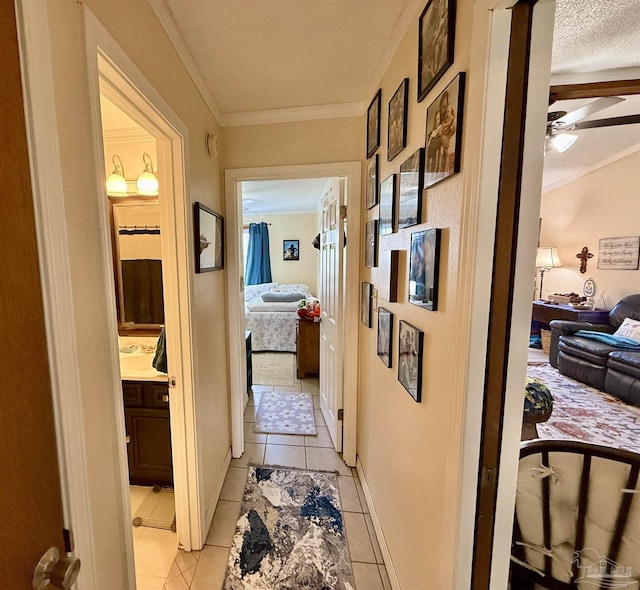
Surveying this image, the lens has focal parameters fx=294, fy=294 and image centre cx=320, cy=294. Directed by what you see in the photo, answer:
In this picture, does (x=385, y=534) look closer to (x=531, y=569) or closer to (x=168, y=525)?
(x=531, y=569)

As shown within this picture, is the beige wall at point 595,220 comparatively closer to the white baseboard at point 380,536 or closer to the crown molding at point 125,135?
the white baseboard at point 380,536

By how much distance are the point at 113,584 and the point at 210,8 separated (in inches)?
79.5

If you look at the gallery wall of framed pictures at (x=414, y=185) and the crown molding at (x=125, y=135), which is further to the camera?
the crown molding at (x=125, y=135)

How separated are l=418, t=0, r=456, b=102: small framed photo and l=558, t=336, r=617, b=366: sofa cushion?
3.74m

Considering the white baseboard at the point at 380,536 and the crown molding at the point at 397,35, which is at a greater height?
the crown molding at the point at 397,35

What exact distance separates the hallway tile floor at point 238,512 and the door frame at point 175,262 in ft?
0.38

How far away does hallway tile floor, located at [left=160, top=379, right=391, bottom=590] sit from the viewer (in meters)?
1.43

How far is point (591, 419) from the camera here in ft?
8.98

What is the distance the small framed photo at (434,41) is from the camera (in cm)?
86

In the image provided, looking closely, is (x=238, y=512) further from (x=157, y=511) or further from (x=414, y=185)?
(x=414, y=185)

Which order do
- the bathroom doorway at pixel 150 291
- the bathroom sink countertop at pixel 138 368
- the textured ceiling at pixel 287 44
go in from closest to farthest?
the bathroom doorway at pixel 150 291
the textured ceiling at pixel 287 44
the bathroom sink countertop at pixel 138 368

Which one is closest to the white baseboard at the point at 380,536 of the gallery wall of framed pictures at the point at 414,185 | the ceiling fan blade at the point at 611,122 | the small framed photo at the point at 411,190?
the gallery wall of framed pictures at the point at 414,185

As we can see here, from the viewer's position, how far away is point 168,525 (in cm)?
170

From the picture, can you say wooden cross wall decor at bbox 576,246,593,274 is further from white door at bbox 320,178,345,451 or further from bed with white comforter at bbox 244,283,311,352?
bed with white comforter at bbox 244,283,311,352
